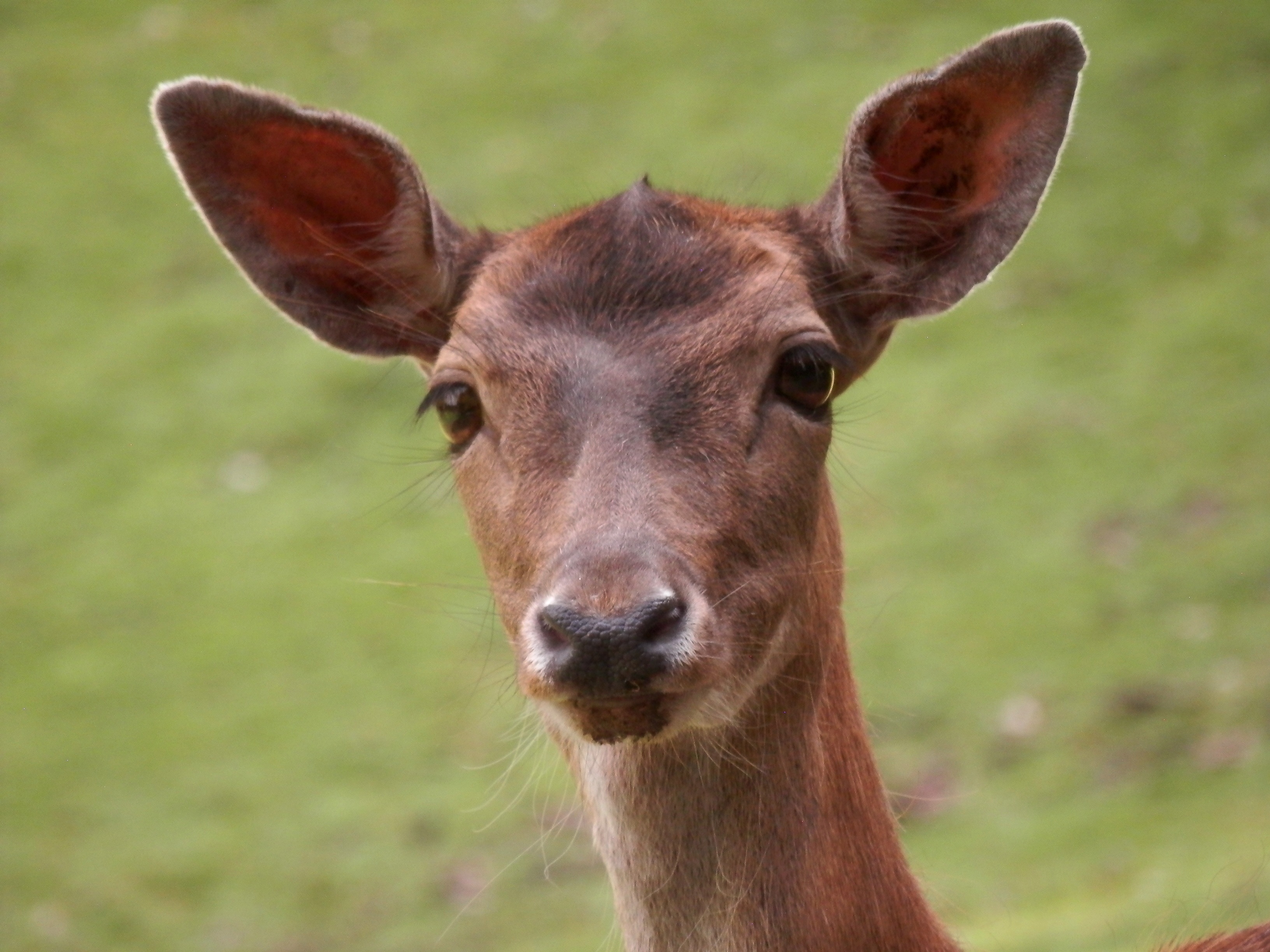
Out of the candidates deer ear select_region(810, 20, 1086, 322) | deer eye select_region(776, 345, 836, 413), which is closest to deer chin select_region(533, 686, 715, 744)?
deer eye select_region(776, 345, 836, 413)

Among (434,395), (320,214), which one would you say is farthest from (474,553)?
(434,395)

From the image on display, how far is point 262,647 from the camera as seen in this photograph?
472 inches

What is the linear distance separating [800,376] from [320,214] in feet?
5.29

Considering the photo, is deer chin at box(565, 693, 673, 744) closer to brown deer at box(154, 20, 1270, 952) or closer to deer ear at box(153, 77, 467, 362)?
brown deer at box(154, 20, 1270, 952)

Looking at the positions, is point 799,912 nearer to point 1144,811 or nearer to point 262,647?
point 1144,811

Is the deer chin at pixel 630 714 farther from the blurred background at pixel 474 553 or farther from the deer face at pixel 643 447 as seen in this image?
the blurred background at pixel 474 553

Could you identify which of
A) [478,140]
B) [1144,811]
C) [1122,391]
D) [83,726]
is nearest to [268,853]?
[83,726]

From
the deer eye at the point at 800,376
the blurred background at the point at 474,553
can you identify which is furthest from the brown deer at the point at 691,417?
the blurred background at the point at 474,553

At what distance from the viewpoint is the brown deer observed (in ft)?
12.3

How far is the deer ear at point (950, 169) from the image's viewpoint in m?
4.42

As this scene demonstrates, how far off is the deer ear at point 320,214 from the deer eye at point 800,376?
1.12 metres

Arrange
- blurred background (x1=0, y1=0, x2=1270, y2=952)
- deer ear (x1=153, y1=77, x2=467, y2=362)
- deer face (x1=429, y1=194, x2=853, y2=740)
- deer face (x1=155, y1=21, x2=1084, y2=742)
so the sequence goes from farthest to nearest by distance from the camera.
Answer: blurred background (x1=0, y1=0, x2=1270, y2=952) → deer ear (x1=153, y1=77, x2=467, y2=362) → deer face (x1=155, y1=21, x2=1084, y2=742) → deer face (x1=429, y1=194, x2=853, y2=740)

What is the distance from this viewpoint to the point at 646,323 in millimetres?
4195

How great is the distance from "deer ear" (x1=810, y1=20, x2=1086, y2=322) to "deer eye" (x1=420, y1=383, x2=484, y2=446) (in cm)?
108
